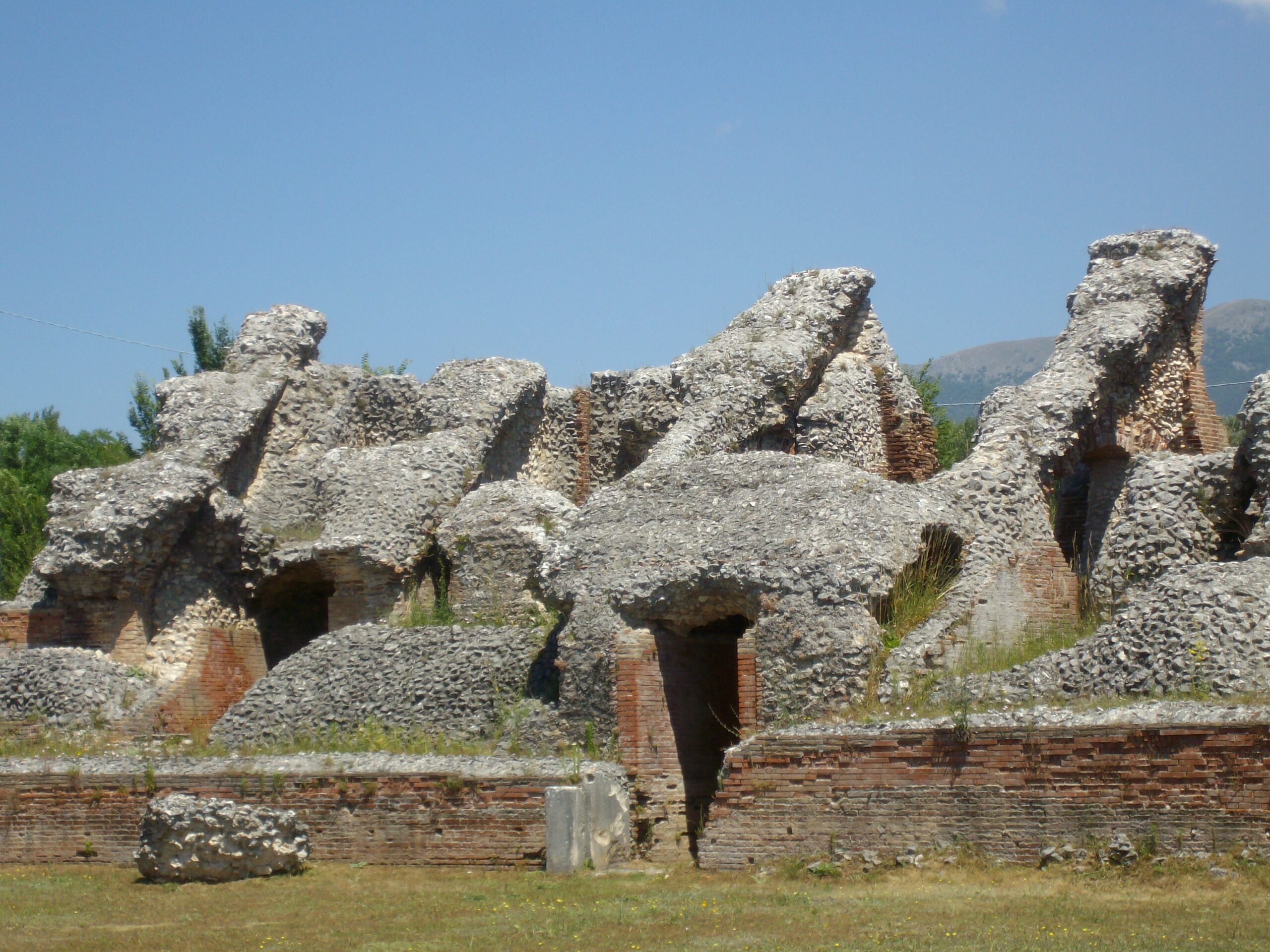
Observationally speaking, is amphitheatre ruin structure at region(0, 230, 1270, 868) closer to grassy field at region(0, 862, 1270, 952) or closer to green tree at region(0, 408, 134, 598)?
grassy field at region(0, 862, 1270, 952)

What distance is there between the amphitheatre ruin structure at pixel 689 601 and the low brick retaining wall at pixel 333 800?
31 mm

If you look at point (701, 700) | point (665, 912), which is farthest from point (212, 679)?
point (665, 912)

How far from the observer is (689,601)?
13.7 m

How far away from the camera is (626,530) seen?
48.2 feet

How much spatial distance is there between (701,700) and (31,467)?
86.2 ft

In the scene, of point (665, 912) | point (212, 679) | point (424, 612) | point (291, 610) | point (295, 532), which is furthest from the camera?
point (291, 610)

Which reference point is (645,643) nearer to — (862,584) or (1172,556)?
(862,584)

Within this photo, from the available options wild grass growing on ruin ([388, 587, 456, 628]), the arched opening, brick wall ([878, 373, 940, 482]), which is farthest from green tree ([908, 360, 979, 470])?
wild grass growing on ruin ([388, 587, 456, 628])

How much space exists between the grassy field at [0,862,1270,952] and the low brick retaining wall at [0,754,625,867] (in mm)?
439

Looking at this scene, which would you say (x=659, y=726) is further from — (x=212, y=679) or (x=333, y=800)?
(x=212, y=679)

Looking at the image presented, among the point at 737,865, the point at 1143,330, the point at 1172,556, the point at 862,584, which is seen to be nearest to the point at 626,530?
the point at 862,584

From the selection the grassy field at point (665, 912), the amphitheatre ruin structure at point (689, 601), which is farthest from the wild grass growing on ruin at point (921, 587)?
the grassy field at point (665, 912)

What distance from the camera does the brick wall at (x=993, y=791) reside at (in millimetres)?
10023

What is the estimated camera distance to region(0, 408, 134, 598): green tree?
28922 mm
